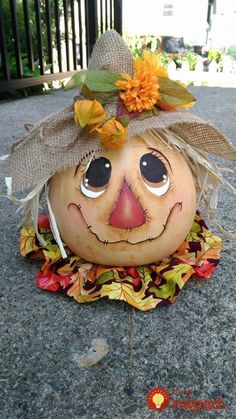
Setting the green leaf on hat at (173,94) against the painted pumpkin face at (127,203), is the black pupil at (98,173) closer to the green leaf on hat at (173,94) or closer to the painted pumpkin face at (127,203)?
the painted pumpkin face at (127,203)

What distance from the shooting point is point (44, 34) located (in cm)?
554

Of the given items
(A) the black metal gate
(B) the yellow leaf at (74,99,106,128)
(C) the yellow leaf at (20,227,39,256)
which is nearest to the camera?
(B) the yellow leaf at (74,99,106,128)

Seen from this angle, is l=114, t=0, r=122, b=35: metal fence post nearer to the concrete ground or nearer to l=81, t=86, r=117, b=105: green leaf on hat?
l=81, t=86, r=117, b=105: green leaf on hat

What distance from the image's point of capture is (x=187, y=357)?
1.04 metres

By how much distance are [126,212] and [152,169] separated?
150mm

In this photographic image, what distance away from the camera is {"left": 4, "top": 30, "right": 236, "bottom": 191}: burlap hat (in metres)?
Result: 1.19

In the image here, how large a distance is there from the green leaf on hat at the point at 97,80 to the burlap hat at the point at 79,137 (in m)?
0.06

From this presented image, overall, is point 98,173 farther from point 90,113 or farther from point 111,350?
point 111,350

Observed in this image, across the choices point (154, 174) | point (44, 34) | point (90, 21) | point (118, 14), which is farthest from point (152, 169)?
point (118, 14)

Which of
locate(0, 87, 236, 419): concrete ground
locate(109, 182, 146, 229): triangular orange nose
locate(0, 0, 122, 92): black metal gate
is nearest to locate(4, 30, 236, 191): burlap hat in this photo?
locate(109, 182, 146, 229): triangular orange nose

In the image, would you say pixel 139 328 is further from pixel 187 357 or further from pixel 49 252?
pixel 49 252

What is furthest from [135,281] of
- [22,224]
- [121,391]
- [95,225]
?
[22,224]

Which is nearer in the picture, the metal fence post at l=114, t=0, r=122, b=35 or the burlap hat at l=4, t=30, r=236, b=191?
the burlap hat at l=4, t=30, r=236, b=191

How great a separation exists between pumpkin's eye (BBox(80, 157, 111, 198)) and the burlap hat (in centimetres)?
4
